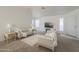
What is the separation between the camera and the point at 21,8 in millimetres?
1946

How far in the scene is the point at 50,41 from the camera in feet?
6.41

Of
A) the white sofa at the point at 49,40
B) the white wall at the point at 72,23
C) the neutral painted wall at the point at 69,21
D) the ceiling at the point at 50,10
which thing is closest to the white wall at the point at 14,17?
the ceiling at the point at 50,10

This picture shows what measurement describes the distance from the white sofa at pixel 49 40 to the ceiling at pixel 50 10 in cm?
45

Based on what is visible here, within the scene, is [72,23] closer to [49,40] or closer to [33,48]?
[49,40]

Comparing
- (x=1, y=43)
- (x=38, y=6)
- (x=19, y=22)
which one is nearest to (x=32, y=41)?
(x=19, y=22)

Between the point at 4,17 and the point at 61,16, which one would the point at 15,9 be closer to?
the point at 4,17

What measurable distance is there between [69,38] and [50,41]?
17.9 inches

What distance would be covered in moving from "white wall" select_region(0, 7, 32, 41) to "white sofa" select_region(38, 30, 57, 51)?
0.45 m

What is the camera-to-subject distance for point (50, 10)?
2004 mm

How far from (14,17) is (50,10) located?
2.80ft
